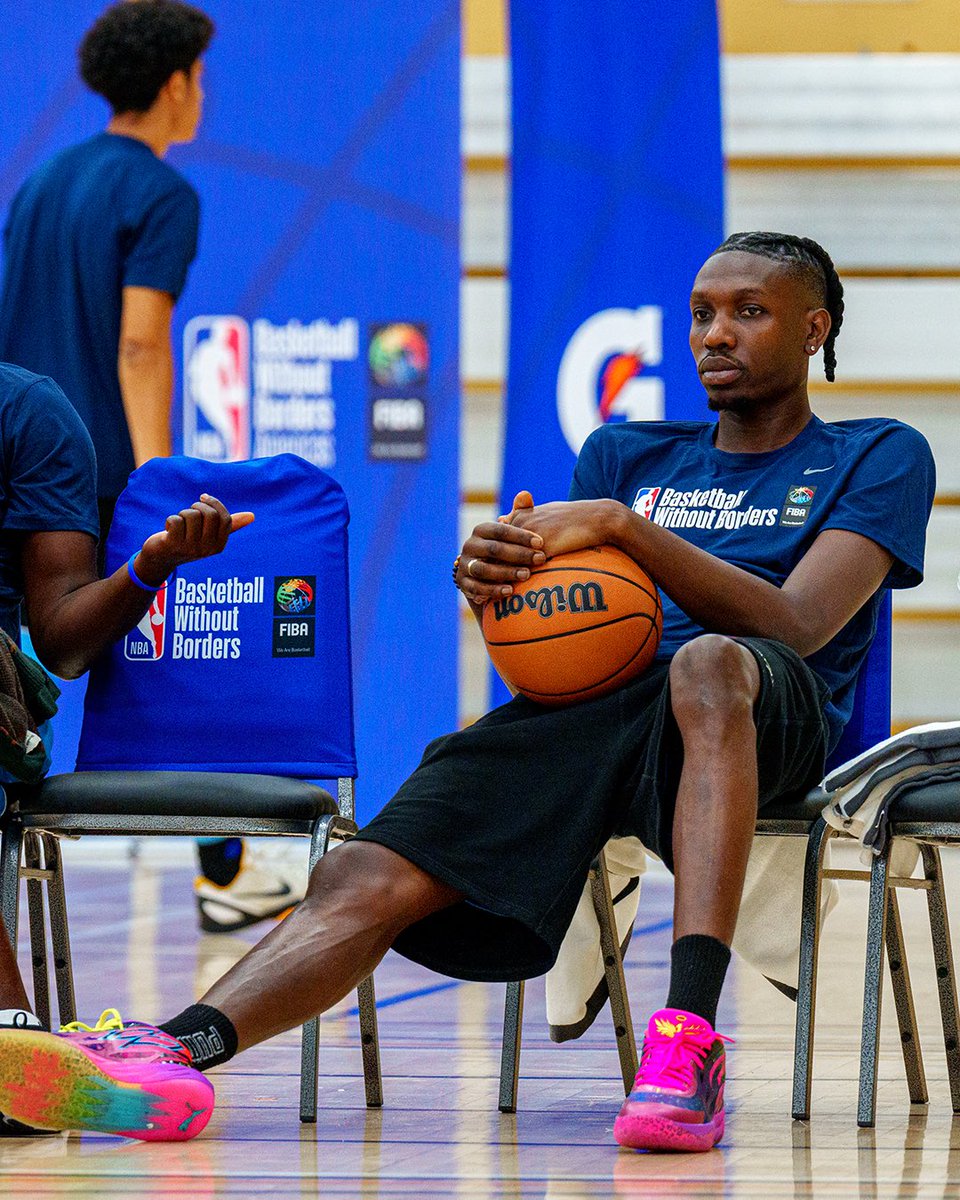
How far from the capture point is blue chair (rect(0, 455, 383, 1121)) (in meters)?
3.40

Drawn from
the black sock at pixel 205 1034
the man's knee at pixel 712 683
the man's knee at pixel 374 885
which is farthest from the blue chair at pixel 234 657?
the man's knee at pixel 712 683

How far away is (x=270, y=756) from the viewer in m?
3.42

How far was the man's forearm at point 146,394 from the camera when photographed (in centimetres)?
493

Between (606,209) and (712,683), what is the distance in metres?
3.44

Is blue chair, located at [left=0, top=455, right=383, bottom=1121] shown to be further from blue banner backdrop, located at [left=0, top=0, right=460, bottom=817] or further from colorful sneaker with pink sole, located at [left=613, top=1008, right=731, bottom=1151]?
blue banner backdrop, located at [left=0, top=0, right=460, bottom=817]

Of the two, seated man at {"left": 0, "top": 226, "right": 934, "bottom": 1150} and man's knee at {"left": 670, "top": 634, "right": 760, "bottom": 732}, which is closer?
seated man at {"left": 0, "top": 226, "right": 934, "bottom": 1150}

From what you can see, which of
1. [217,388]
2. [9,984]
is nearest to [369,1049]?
[9,984]

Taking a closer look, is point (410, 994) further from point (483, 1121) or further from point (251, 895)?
point (483, 1121)

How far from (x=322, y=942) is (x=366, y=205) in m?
4.49

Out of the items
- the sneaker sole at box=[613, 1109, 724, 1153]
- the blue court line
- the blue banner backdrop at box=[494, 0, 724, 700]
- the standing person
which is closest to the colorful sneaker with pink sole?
the sneaker sole at box=[613, 1109, 724, 1153]

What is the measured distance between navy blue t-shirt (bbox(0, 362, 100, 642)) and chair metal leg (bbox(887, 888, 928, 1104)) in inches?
57.3

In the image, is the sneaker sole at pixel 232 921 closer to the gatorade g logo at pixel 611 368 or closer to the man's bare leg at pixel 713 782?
the gatorade g logo at pixel 611 368

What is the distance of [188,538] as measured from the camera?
3.13 m

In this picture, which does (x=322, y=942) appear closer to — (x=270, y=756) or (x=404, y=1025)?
(x=270, y=756)
